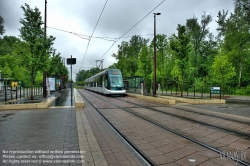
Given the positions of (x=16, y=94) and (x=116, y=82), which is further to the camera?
(x=116, y=82)

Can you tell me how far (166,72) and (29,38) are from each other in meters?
30.3

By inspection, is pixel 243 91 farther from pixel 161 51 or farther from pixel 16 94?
pixel 16 94

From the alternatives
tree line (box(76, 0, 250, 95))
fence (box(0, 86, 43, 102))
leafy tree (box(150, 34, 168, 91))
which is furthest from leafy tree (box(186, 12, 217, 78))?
fence (box(0, 86, 43, 102))

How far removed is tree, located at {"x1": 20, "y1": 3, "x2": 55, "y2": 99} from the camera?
47.9ft

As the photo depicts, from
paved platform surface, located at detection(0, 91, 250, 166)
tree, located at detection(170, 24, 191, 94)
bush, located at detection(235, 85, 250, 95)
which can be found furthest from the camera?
bush, located at detection(235, 85, 250, 95)

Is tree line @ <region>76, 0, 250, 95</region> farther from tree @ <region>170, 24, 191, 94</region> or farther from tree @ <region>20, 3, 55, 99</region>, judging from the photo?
tree @ <region>20, 3, 55, 99</region>

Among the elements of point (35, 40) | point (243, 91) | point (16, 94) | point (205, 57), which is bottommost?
point (243, 91)

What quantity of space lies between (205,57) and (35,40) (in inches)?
1424

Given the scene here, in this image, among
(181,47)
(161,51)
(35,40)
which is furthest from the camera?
(161,51)

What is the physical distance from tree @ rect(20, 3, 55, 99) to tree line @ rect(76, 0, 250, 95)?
1132cm

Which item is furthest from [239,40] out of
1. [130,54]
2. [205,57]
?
[130,54]

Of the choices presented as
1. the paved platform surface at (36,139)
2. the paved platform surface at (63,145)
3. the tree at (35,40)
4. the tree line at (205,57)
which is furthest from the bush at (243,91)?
the paved platform surface at (36,139)

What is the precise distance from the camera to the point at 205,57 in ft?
138

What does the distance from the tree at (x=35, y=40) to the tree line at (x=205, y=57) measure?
11320 mm
